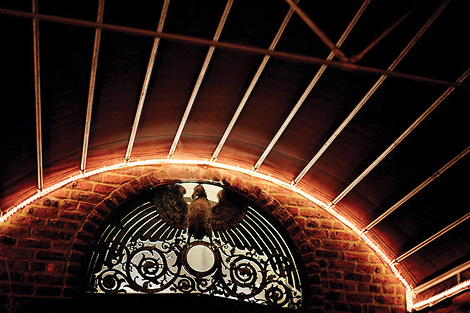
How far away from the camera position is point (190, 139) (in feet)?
14.7

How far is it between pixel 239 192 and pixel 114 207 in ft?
4.28

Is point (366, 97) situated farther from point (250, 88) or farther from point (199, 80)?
point (199, 80)

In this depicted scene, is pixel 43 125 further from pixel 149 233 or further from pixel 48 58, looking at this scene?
pixel 149 233

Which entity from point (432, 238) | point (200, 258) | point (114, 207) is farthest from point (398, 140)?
point (114, 207)

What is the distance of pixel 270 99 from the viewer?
387cm

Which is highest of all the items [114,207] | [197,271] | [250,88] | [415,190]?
[250,88]

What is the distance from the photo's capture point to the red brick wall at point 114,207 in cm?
388

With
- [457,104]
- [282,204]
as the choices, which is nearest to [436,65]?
[457,104]

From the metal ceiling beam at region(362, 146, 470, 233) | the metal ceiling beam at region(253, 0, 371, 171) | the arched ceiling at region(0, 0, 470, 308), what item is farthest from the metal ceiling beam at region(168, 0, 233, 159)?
the metal ceiling beam at region(362, 146, 470, 233)

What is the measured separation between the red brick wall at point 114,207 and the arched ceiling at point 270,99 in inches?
7.2

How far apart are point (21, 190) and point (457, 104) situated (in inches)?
150

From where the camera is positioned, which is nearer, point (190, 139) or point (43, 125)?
point (43, 125)

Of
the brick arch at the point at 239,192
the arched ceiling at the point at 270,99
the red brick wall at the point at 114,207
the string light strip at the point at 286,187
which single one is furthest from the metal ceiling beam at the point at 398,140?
the brick arch at the point at 239,192

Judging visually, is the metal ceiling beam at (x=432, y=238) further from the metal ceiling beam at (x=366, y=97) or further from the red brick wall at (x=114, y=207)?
the metal ceiling beam at (x=366, y=97)
